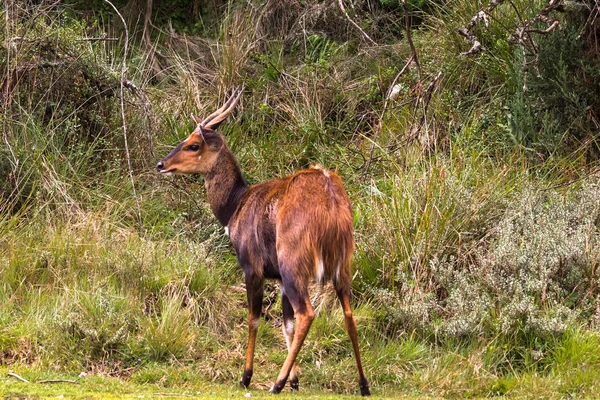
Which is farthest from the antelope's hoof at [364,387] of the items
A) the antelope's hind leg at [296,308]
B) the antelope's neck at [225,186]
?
the antelope's neck at [225,186]

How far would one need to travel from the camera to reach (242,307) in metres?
9.75

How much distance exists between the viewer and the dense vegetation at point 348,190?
827 cm

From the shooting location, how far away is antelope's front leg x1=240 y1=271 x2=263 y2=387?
25.1 ft

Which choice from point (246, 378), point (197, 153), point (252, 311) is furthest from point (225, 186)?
point (246, 378)

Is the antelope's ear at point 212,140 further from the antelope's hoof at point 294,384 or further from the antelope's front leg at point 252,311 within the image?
the antelope's hoof at point 294,384

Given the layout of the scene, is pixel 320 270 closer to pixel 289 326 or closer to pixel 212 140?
pixel 289 326

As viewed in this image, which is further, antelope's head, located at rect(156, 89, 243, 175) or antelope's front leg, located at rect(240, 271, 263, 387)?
antelope's head, located at rect(156, 89, 243, 175)

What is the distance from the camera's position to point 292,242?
720 cm

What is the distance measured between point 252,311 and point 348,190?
11.1ft

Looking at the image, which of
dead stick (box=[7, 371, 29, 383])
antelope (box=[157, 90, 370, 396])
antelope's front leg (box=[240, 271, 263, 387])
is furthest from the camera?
antelope's front leg (box=[240, 271, 263, 387])

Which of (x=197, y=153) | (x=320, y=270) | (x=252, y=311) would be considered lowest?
(x=252, y=311)

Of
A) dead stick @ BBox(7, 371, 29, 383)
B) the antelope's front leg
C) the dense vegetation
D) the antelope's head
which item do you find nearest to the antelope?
the antelope's front leg

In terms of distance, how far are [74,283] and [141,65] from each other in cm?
491

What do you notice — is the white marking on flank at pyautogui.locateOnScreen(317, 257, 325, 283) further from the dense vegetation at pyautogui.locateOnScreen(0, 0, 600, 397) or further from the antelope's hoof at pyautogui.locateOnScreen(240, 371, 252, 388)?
the dense vegetation at pyautogui.locateOnScreen(0, 0, 600, 397)
